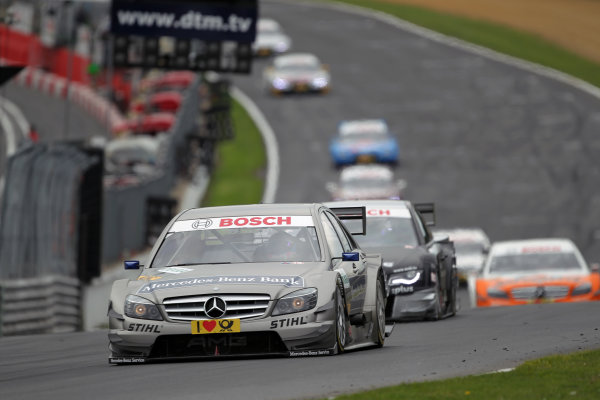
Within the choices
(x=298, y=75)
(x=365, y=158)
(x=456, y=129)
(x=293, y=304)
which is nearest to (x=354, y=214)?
(x=293, y=304)

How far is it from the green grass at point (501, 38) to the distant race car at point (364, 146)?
15607mm

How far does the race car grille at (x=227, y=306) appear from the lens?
455 inches

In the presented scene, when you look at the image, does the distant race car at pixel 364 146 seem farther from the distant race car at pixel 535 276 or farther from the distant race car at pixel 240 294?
the distant race car at pixel 240 294

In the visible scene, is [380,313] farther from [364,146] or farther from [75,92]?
[75,92]

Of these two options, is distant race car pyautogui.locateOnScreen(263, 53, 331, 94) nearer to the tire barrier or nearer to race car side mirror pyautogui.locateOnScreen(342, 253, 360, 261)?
the tire barrier

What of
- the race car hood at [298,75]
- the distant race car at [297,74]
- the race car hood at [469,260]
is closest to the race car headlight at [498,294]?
the race car hood at [469,260]

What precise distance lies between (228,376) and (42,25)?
133ft

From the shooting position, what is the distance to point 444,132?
191 feet

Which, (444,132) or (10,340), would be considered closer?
(10,340)

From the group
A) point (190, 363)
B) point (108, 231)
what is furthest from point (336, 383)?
point (108, 231)

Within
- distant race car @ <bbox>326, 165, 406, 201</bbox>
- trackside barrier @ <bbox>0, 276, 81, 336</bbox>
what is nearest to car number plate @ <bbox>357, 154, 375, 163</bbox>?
distant race car @ <bbox>326, 165, 406, 201</bbox>

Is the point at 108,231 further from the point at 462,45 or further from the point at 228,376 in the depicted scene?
the point at 462,45

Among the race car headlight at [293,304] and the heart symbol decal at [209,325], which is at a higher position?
the race car headlight at [293,304]

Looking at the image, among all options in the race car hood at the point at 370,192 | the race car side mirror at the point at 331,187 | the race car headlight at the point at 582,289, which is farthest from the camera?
the race car hood at the point at 370,192
